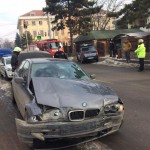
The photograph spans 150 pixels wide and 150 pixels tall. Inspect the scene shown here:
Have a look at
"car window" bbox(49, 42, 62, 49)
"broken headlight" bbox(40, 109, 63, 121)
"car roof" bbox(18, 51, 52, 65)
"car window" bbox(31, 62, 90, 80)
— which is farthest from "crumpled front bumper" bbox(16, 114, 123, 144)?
"car window" bbox(49, 42, 62, 49)

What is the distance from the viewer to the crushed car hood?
561 cm

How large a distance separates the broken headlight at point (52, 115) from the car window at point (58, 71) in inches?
73.5

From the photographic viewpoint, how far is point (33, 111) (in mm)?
5543

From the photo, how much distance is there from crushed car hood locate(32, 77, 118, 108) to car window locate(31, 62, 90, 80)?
1.89ft

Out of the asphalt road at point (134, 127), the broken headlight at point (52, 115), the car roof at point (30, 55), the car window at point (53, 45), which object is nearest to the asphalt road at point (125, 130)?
the asphalt road at point (134, 127)

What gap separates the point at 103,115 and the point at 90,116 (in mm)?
233

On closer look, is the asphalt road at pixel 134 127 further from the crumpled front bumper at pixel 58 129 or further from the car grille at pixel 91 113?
the car grille at pixel 91 113

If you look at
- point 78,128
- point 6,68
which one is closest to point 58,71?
point 78,128

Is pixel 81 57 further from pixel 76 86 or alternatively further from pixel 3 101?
pixel 76 86

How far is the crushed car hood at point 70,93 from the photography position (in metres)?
5.61

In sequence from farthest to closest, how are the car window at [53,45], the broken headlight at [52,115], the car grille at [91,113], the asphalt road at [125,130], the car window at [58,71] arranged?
the car window at [53,45]
the car window at [58,71]
the asphalt road at [125,130]
the car grille at [91,113]
the broken headlight at [52,115]

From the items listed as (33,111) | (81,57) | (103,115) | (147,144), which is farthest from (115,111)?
(81,57)

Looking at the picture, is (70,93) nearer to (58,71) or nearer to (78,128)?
(78,128)

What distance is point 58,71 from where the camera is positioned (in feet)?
24.8
